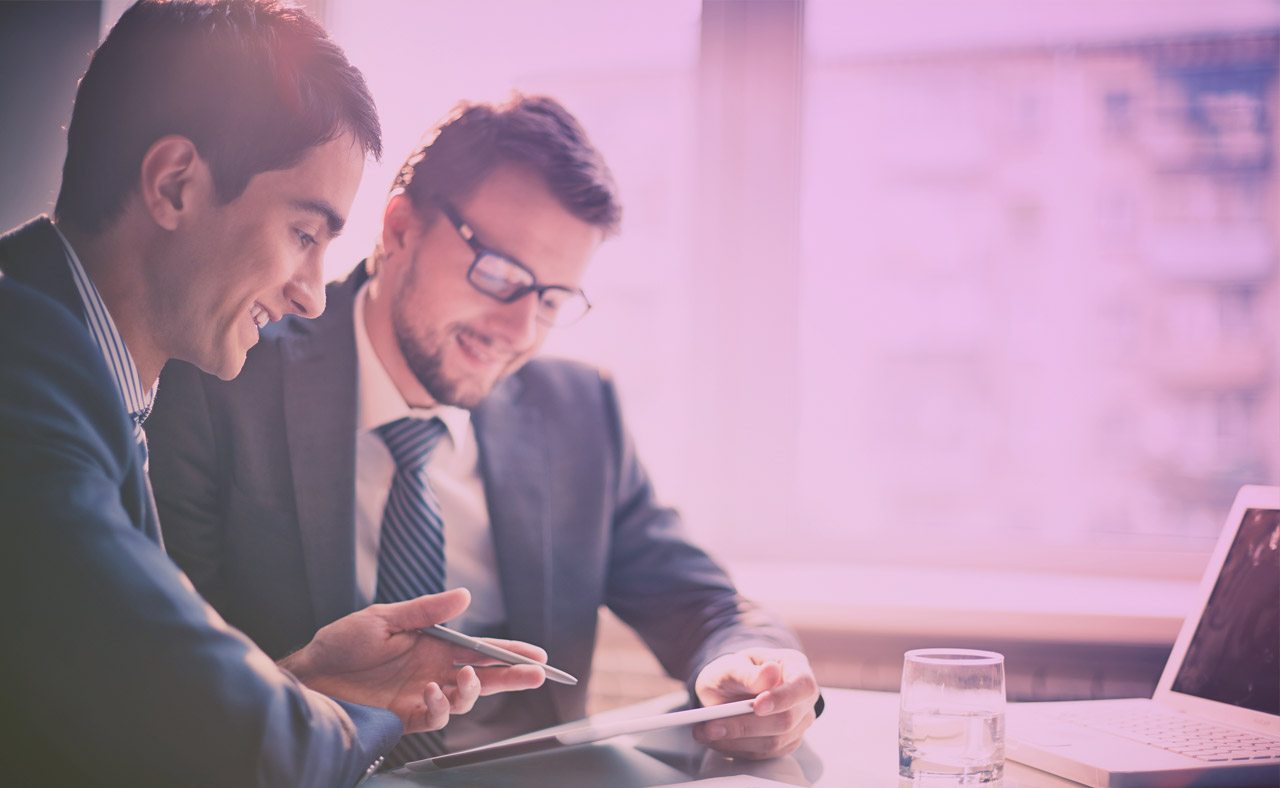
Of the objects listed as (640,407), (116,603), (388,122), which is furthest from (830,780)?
(640,407)

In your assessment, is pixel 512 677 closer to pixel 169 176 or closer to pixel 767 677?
pixel 767 677

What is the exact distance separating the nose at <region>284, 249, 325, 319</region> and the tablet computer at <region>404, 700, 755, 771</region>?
43 cm

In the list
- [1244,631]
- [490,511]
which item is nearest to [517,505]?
[490,511]

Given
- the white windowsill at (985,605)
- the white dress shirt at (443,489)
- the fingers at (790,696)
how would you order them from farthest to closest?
1. the white windowsill at (985,605)
2. the white dress shirt at (443,489)
3. the fingers at (790,696)

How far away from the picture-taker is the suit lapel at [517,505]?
1.40 m

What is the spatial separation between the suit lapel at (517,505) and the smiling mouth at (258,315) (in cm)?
60

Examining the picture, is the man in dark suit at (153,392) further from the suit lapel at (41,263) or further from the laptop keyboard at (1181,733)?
the laptop keyboard at (1181,733)

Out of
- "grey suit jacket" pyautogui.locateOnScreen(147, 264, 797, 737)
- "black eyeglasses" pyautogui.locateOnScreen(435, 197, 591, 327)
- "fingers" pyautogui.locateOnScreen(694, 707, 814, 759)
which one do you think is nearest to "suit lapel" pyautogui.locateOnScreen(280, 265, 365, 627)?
"grey suit jacket" pyautogui.locateOnScreen(147, 264, 797, 737)

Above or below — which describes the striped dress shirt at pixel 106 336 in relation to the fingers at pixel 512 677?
above

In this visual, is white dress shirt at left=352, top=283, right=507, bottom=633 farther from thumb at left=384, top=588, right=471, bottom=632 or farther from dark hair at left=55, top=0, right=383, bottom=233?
dark hair at left=55, top=0, right=383, bottom=233

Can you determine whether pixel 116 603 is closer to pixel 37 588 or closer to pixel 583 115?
pixel 37 588

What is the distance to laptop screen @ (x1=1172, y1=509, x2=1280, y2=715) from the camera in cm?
104

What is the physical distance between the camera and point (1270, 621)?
105 cm

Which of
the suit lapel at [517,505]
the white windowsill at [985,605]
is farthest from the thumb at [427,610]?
the white windowsill at [985,605]
